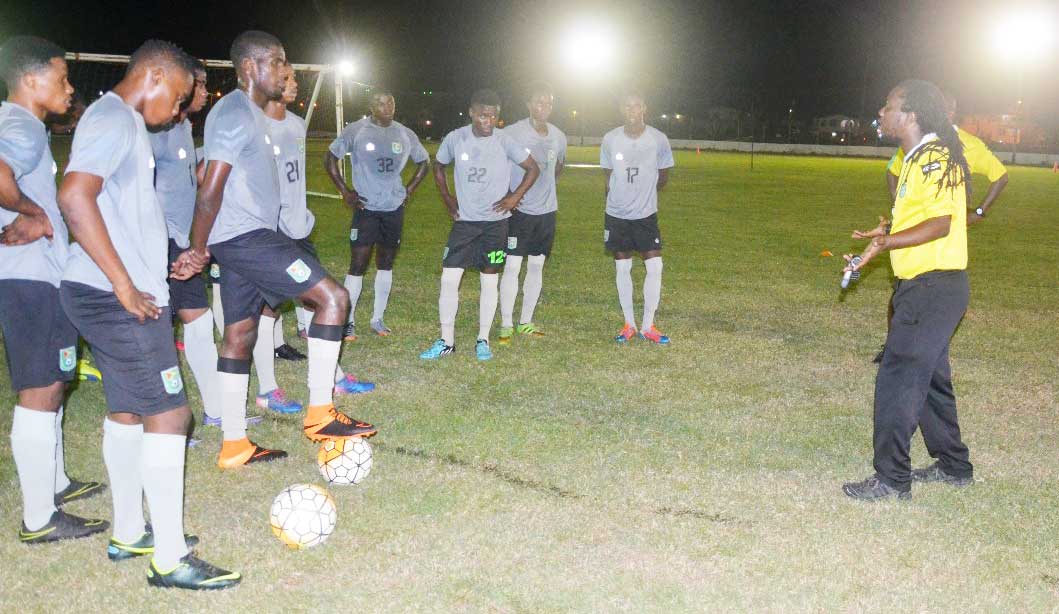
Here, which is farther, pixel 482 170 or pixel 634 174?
pixel 634 174

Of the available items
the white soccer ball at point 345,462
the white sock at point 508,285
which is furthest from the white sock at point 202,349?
the white sock at point 508,285

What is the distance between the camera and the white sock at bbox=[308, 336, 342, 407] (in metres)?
5.30

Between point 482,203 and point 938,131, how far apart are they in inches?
165

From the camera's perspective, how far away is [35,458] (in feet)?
13.8

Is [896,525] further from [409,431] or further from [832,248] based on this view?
[832,248]

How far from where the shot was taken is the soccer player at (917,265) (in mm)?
4629

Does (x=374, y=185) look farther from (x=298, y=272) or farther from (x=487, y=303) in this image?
(x=298, y=272)

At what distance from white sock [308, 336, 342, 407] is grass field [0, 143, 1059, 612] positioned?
1.36 feet

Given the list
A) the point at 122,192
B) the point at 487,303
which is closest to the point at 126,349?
the point at 122,192

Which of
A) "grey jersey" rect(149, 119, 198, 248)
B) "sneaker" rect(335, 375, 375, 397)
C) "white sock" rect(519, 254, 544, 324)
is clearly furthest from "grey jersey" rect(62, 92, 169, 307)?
"white sock" rect(519, 254, 544, 324)

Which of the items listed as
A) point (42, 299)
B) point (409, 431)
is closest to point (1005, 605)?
point (409, 431)

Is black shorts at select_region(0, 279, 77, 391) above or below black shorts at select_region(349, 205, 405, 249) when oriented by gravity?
below

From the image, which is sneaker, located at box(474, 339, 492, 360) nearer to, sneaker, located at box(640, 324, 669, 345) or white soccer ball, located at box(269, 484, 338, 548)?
sneaker, located at box(640, 324, 669, 345)

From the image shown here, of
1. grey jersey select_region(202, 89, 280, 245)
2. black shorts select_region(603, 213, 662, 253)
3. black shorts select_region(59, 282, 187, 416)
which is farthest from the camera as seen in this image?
black shorts select_region(603, 213, 662, 253)
